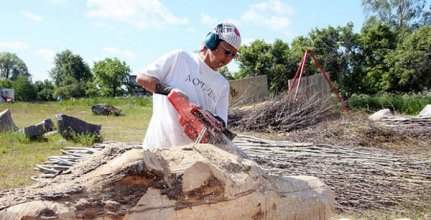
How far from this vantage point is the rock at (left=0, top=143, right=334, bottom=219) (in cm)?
184

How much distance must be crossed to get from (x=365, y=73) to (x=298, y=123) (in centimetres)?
1783

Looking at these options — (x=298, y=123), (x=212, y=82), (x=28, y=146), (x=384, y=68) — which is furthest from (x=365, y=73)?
(x=212, y=82)

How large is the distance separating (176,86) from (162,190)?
36.1 inches

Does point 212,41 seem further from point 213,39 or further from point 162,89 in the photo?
point 162,89

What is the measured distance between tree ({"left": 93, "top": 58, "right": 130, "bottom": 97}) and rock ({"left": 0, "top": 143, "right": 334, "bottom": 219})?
50987mm

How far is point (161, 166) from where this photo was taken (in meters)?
2.04

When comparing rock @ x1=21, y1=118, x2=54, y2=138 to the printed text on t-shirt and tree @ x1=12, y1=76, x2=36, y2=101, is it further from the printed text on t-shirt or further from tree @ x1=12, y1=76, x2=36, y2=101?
tree @ x1=12, y1=76, x2=36, y2=101

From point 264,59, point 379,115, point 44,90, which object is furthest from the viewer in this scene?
point 44,90

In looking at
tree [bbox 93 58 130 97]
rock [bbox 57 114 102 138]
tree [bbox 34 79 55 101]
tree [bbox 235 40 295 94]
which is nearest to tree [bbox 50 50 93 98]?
tree [bbox 34 79 55 101]

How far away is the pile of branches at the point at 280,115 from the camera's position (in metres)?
10.4

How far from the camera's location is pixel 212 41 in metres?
2.70

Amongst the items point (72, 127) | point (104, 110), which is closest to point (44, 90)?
point (104, 110)

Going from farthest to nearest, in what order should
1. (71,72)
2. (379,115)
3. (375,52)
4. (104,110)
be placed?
(71,72), (375,52), (104,110), (379,115)

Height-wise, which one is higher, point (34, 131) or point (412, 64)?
point (412, 64)
